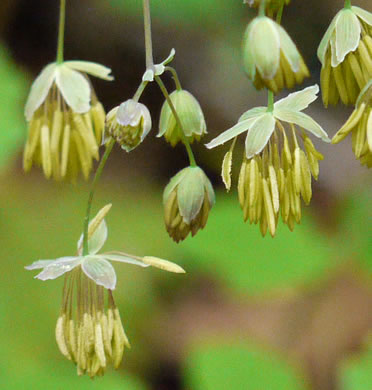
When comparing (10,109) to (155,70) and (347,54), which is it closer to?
(155,70)

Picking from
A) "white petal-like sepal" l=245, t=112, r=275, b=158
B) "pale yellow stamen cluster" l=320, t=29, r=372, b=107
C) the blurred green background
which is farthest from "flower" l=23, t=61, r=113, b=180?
the blurred green background

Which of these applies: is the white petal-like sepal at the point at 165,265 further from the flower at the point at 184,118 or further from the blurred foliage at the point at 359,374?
the blurred foliage at the point at 359,374

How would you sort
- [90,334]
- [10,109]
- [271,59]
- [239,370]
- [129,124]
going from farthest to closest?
[10,109], [239,370], [90,334], [129,124], [271,59]

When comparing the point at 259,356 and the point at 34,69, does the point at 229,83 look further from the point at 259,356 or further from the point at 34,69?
the point at 259,356

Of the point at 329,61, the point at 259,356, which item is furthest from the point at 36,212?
the point at 329,61

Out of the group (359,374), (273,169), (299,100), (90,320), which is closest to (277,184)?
(273,169)

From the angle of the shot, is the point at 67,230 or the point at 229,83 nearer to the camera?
the point at 67,230

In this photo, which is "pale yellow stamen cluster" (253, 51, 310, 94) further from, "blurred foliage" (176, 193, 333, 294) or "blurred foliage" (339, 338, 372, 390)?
"blurred foliage" (176, 193, 333, 294)
